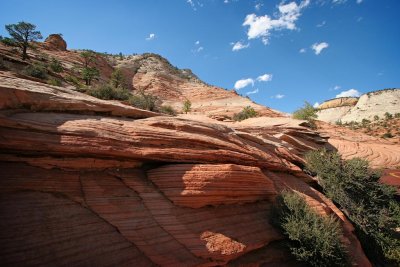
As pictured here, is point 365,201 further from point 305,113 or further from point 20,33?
point 20,33

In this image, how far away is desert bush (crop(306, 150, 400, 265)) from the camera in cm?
1158

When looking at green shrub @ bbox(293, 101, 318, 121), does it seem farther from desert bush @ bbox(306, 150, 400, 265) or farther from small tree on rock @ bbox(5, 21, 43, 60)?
small tree on rock @ bbox(5, 21, 43, 60)

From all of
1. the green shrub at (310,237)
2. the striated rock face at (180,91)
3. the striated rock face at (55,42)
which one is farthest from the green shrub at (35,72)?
the striated rock face at (55,42)

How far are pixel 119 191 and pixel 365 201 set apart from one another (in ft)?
44.3

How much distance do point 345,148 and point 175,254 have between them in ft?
71.0

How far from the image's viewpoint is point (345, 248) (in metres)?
9.33

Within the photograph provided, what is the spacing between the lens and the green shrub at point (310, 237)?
8.14m

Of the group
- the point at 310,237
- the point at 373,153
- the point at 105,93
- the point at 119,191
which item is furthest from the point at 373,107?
the point at 119,191

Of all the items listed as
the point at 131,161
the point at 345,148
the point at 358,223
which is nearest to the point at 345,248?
the point at 358,223

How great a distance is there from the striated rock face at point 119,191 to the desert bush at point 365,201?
2.71 metres

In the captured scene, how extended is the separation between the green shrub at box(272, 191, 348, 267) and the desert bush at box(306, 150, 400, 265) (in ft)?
13.3

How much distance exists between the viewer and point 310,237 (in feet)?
27.1

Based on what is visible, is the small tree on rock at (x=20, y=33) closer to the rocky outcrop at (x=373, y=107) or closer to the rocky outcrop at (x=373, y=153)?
the rocky outcrop at (x=373, y=153)

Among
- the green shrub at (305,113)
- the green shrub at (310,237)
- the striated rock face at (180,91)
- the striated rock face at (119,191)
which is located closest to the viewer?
the striated rock face at (119,191)
